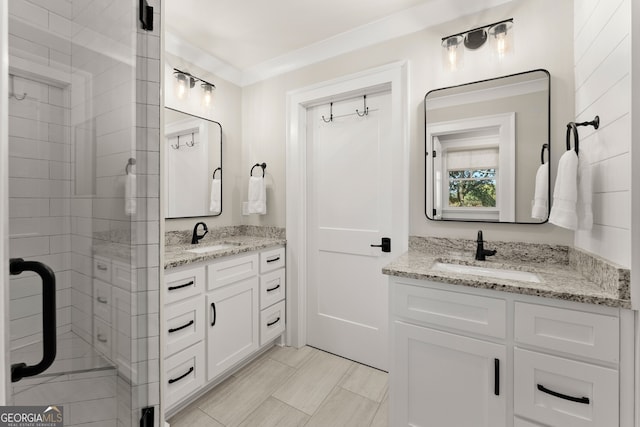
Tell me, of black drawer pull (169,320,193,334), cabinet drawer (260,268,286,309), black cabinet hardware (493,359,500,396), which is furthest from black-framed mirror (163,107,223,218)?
Answer: black cabinet hardware (493,359,500,396)

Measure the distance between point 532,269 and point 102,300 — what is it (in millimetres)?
1853

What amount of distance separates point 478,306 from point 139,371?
4.52 ft

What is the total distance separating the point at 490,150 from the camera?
1700mm

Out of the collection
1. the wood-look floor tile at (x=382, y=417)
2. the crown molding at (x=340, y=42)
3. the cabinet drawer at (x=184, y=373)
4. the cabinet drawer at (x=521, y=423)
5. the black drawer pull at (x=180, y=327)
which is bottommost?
the wood-look floor tile at (x=382, y=417)

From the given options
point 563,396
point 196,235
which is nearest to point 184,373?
point 196,235

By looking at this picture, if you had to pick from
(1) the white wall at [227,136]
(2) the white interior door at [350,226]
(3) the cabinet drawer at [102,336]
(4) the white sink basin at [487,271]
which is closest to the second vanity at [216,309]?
(1) the white wall at [227,136]

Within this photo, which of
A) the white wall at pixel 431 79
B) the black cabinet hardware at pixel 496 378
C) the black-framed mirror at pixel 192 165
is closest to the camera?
the black cabinet hardware at pixel 496 378

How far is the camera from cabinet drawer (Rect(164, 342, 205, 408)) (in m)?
1.56

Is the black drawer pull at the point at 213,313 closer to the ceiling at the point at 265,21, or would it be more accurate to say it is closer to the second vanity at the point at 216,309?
the second vanity at the point at 216,309

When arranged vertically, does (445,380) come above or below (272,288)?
below

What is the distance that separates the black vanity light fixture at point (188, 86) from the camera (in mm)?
2240

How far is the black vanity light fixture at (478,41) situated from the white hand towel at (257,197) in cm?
170

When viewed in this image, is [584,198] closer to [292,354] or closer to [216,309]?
[216,309]

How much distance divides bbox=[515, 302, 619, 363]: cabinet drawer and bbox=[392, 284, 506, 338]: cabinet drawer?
0.08m
